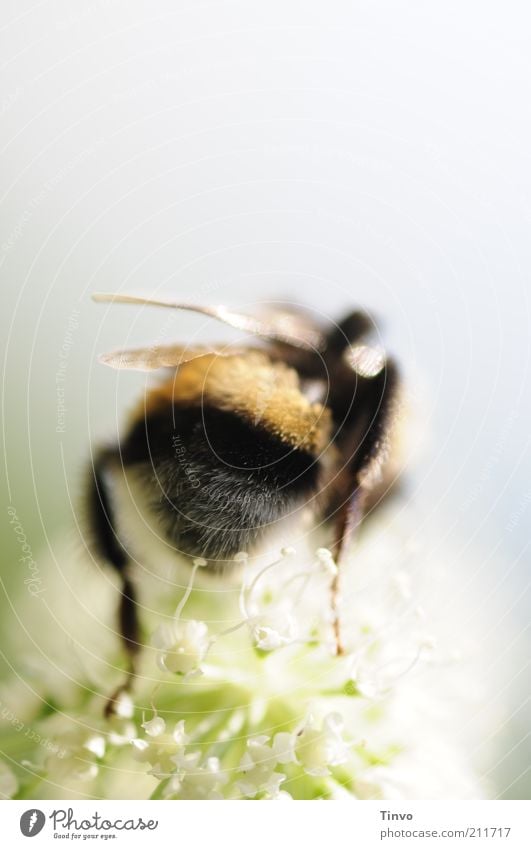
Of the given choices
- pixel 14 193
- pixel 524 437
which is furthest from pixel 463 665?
pixel 14 193

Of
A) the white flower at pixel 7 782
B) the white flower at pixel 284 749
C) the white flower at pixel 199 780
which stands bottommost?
the white flower at pixel 7 782

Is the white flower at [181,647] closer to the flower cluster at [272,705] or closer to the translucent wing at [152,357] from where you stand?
the flower cluster at [272,705]

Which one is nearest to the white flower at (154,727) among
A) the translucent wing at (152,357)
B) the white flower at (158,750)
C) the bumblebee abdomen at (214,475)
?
the white flower at (158,750)

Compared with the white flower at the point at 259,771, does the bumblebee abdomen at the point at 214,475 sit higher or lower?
higher

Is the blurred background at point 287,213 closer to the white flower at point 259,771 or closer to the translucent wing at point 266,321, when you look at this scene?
the translucent wing at point 266,321

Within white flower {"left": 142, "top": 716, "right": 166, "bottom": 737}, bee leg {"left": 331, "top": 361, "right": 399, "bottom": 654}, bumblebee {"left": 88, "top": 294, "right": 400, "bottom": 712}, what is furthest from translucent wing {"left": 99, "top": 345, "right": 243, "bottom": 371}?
white flower {"left": 142, "top": 716, "right": 166, "bottom": 737}

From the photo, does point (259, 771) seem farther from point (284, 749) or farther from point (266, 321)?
point (266, 321)
